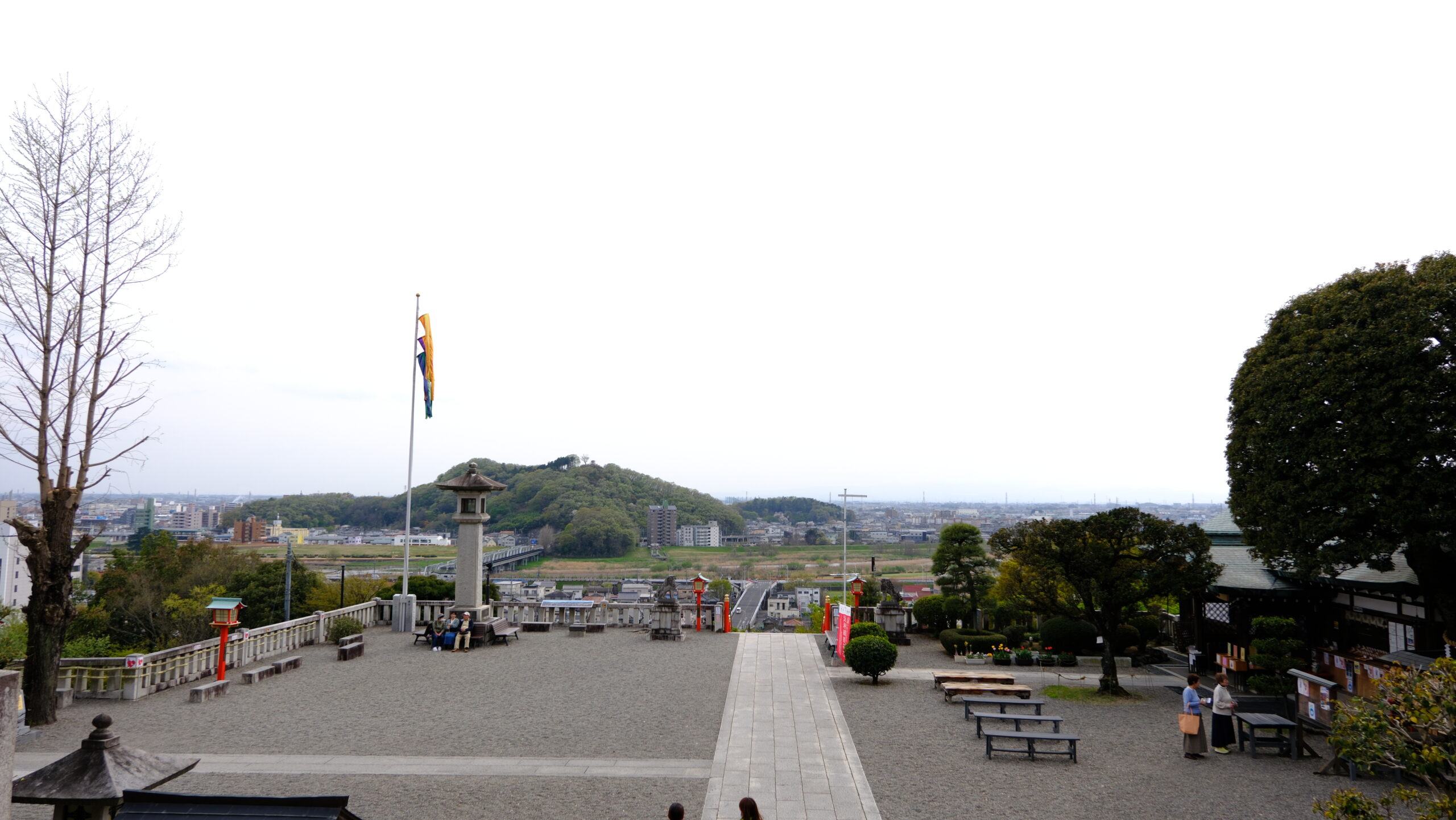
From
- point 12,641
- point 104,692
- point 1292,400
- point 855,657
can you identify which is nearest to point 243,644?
point 104,692

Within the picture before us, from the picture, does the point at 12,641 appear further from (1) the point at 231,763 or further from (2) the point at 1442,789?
(2) the point at 1442,789

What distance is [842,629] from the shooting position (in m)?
17.9

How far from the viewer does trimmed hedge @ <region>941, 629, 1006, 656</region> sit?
18547 millimetres

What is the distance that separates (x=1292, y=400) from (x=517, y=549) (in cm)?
6442

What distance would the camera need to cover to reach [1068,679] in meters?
16.2

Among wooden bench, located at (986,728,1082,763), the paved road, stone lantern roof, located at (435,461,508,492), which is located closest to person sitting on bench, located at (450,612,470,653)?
stone lantern roof, located at (435,461,508,492)

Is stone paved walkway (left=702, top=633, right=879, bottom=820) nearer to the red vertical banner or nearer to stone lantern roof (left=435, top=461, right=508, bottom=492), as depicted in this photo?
the red vertical banner

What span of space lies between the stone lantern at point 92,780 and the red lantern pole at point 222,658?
1020 cm

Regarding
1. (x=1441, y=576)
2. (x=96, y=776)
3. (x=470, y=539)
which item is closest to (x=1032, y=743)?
(x=1441, y=576)

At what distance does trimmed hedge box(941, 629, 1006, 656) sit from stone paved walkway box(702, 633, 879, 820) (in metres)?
3.84

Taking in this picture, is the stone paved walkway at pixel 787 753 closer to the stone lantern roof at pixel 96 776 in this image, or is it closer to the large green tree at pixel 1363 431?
the stone lantern roof at pixel 96 776

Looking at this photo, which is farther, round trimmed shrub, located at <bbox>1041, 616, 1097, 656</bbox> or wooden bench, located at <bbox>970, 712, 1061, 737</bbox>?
round trimmed shrub, located at <bbox>1041, 616, 1097, 656</bbox>

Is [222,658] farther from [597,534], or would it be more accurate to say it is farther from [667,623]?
[597,534]

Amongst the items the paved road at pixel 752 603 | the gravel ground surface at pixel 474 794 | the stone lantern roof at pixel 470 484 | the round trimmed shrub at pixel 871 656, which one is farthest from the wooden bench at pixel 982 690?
the paved road at pixel 752 603
